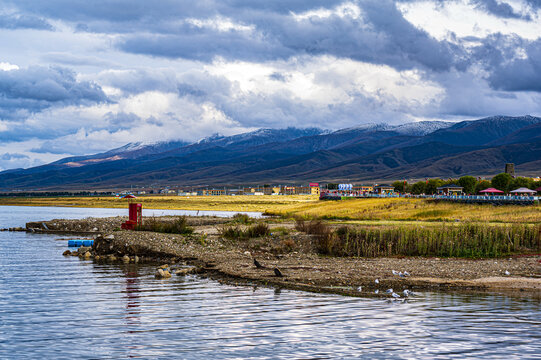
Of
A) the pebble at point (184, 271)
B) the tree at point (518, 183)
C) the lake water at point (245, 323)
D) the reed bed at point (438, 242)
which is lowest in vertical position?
the lake water at point (245, 323)

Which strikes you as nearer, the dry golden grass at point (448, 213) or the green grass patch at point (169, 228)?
the green grass patch at point (169, 228)

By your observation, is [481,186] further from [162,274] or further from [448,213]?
[162,274]

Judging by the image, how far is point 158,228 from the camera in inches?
1745

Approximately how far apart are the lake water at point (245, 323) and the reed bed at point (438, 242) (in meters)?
11.0

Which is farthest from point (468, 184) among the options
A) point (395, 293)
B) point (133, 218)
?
point (395, 293)

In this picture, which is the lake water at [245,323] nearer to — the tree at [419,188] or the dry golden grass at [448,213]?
the dry golden grass at [448,213]

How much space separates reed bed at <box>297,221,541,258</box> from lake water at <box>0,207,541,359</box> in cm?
1101

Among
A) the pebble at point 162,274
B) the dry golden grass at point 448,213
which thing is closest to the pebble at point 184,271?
the pebble at point 162,274

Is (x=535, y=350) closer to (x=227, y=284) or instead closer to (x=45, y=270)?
(x=227, y=284)

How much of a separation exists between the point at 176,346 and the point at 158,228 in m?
29.2

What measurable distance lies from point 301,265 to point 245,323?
40.3 ft

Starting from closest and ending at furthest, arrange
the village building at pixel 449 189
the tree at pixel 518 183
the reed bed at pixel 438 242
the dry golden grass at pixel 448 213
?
the reed bed at pixel 438 242 < the dry golden grass at pixel 448 213 < the tree at pixel 518 183 < the village building at pixel 449 189

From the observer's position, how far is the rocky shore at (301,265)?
24969mm

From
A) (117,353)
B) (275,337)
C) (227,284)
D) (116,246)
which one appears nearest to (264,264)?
(227,284)
